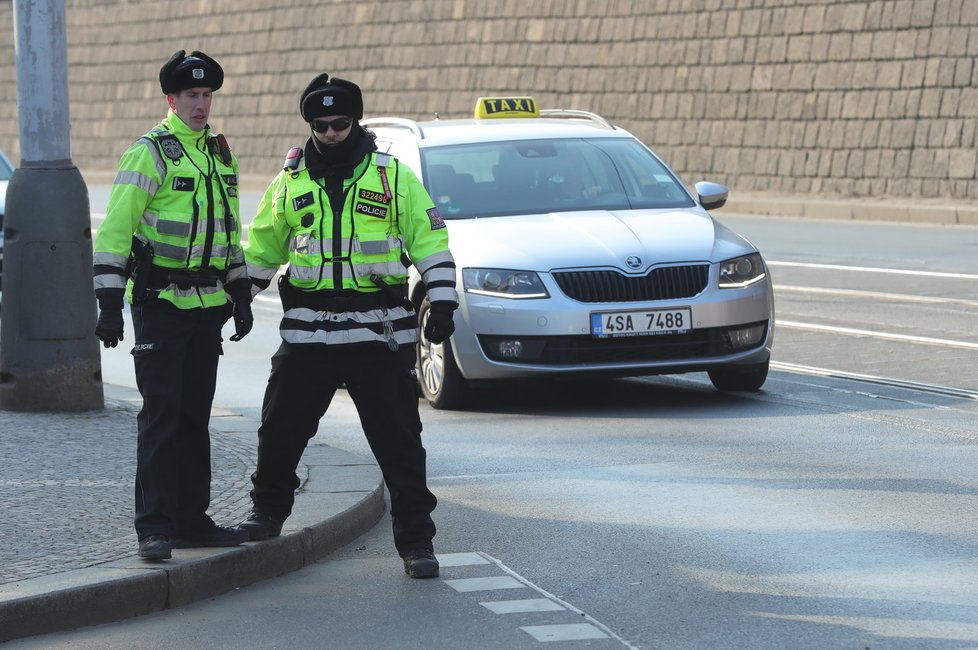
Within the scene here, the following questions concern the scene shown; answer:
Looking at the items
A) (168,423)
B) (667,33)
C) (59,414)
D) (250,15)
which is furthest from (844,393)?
(250,15)

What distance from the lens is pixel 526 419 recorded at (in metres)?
9.83

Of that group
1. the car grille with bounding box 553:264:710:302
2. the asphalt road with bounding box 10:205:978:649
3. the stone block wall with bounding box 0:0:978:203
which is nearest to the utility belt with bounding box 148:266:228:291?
the asphalt road with bounding box 10:205:978:649

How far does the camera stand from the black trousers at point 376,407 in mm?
6297

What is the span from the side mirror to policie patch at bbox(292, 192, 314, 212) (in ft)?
16.6

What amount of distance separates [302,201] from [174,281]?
515 millimetres

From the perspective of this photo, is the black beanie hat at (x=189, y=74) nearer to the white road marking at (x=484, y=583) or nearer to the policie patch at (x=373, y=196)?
the policie patch at (x=373, y=196)

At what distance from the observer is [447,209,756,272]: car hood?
32.1ft

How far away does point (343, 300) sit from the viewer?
246 inches

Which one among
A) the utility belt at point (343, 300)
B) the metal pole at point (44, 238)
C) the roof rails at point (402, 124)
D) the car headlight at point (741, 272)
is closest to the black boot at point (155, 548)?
the utility belt at point (343, 300)

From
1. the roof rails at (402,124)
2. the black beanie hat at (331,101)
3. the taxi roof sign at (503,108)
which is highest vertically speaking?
the black beanie hat at (331,101)

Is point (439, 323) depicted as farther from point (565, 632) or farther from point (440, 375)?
point (440, 375)

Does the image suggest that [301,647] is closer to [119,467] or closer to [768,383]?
[119,467]

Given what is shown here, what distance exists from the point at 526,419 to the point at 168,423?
3.78 m

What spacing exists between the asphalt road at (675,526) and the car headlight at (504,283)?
26.9 inches
